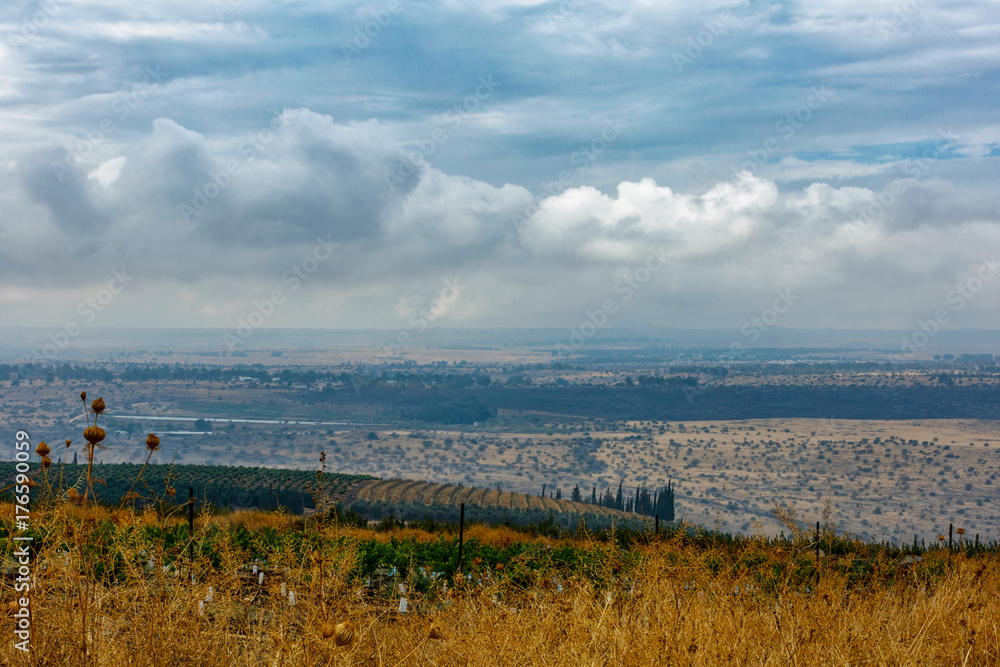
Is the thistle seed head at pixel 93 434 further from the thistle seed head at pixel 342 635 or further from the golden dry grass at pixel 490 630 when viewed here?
the golden dry grass at pixel 490 630

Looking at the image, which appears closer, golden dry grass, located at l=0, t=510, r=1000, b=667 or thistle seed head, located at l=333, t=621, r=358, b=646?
thistle seed head, located at l=333, t=621, r=358, b=646

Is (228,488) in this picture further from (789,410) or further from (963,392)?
(963,392)

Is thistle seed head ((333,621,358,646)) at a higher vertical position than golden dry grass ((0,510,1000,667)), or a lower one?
higher

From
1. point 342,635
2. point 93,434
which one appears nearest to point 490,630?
point 342,635

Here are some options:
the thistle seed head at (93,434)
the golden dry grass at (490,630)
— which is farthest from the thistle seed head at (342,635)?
the thistle seed head at (93,434)

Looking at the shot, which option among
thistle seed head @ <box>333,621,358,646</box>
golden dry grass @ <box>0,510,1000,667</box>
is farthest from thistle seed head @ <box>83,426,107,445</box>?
golden dry grass @ <box>0,510,1000,667</box>

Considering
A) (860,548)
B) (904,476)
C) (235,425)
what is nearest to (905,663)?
(860,548)

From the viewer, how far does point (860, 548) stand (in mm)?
12852

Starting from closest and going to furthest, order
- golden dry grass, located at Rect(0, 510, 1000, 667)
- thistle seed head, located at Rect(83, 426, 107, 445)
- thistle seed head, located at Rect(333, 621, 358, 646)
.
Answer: thistle seed head, located at Rect(333, 621, 358, 646), thistle seed head, located at Rect(83, 426, 107, 445), golden dry grass, located at Rect(0, 510, 1000, 667)

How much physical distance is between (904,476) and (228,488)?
98.9 metres

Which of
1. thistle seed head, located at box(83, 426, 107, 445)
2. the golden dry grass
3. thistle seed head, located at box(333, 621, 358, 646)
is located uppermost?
thistle seed head, located at box(83, 426, 107, 445)

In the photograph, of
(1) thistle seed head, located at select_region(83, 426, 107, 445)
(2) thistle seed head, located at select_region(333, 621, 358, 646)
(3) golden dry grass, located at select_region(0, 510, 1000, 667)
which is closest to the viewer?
(2) thistle seed head, located at select_region(333, 621, 358, 646)

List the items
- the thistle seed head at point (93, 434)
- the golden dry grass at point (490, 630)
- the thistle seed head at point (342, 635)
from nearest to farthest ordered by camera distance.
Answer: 1. the thistle seed head at point (342, 635)
2. the thistle seed head at point (93, 434)
3. the golden dry grass at point (490, 630)

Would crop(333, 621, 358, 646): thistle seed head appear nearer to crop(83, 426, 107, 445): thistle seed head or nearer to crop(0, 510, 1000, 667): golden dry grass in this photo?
crop(0, 510, 1000, 667): golden dry grass
